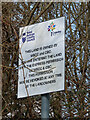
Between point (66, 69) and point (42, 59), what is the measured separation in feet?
16.2

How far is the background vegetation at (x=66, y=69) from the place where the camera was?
7.00 meters

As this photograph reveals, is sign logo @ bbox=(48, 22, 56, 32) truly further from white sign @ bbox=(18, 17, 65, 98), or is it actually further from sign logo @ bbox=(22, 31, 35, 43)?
sign logo @ bbox=(22, 31, 35, 43)

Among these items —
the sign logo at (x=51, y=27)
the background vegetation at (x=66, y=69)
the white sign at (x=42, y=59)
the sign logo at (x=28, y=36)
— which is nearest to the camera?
the white sign at (x=42, y=59)

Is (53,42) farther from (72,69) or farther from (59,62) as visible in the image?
(72,69)

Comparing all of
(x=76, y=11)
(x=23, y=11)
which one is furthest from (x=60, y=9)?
(x=23, y=11)

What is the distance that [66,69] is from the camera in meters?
7.81

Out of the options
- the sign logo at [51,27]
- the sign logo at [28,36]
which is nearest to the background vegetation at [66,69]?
the sign logo at [28,36]

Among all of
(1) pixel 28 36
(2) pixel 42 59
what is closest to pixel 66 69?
(1) pixel 28 36

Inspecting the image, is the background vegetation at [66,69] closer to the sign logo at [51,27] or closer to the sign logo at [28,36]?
the sign logo at [28,36]

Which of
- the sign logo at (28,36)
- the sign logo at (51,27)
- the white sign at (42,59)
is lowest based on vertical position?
the white sign at (42,59)

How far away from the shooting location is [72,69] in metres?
8.00

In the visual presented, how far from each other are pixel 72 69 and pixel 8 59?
1.80m

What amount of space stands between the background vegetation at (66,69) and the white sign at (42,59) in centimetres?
347

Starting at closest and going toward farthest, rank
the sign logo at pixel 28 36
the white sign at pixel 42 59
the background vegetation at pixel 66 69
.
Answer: the white sign at pixel 42 59, the sign logo at pixel 28 36, the background vegetation at pixel 66 69
